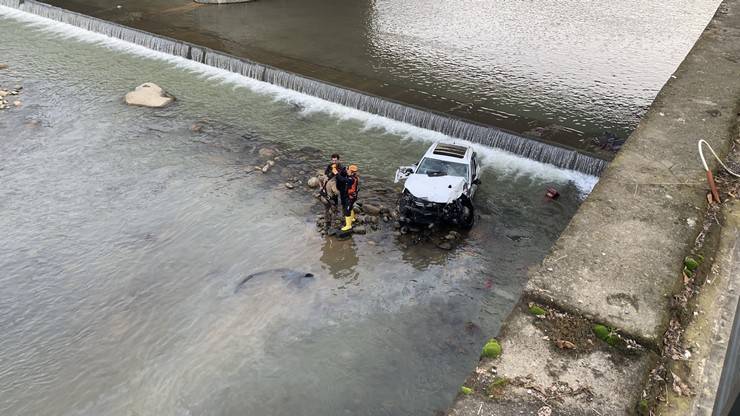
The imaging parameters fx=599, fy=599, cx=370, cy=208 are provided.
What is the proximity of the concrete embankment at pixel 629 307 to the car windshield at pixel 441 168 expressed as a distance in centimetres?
395

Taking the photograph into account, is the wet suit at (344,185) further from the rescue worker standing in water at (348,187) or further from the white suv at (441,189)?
the white suv at (441,189)

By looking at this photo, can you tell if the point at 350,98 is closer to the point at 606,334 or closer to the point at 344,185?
the point at 344,185

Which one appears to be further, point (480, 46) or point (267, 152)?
point (480, 46)

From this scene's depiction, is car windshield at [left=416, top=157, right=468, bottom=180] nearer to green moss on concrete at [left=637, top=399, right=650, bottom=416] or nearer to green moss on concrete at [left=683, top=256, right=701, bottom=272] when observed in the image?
green moss on concrete at [left=683, top=256, right=701, bottom=272]

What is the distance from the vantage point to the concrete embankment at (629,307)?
6.31 meters

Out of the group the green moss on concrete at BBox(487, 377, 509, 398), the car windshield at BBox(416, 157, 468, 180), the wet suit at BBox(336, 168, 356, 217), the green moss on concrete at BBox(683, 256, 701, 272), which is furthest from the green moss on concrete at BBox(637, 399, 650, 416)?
→ the car windshield at BBox(416, 157, 468, 180)

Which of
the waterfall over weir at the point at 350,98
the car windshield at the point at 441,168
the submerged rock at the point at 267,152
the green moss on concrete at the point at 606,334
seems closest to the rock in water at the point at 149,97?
the waterfall over weir at the point at 350,98

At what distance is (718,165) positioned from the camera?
9.88 meters

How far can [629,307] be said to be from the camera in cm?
728

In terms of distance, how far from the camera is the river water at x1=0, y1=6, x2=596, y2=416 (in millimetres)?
9398

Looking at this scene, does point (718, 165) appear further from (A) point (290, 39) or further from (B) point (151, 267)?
→ (A) point (290, 39)

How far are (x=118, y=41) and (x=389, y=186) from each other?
15030mm

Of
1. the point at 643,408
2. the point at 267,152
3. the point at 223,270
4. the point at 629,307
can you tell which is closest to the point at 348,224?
the point at 223,270

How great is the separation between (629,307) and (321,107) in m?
12.9
